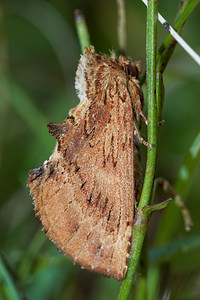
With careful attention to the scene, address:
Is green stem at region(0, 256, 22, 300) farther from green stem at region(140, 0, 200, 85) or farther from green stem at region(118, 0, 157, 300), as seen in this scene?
green stem at region(140, 0, 200, 85)

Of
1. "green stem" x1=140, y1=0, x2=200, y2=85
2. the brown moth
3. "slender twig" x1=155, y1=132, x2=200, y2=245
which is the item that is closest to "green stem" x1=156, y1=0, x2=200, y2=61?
"green stem" x1=140, y1=0, x2=200, y2=85

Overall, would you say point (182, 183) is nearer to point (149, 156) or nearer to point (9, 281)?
point (149, 156)

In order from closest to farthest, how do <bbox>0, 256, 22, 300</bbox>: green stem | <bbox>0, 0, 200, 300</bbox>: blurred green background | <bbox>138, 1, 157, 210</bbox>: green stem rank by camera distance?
1. <bbox>138, 1, 157, 210</bbox>: green stem
2. <bbox>0, 256, 22, 300</bbox>: green stem
3. <bbox>0, 0, 200, 300</bbox>: blurred green background

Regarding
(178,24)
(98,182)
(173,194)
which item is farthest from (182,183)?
(178,24)

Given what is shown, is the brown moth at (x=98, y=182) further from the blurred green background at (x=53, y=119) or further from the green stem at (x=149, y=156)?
the blurred green background at (x=53, y=119)

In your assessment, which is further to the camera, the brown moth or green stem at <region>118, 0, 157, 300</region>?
the brown moth
